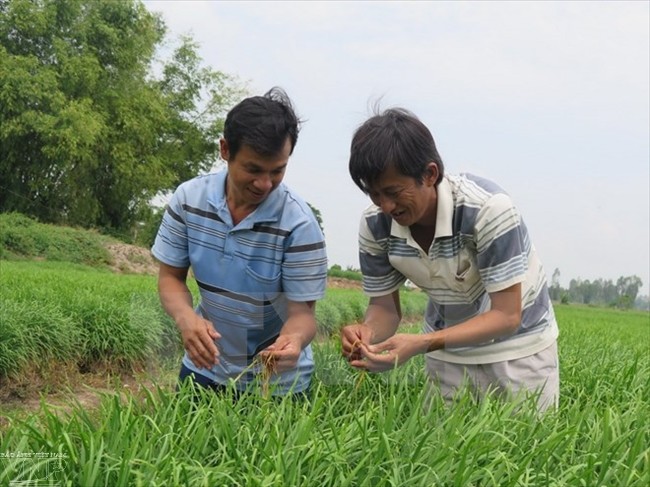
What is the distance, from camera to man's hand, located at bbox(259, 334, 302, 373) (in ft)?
6.89

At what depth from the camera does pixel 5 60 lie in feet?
66.4

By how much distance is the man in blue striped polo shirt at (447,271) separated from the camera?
205 cm

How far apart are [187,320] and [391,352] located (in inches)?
24.7

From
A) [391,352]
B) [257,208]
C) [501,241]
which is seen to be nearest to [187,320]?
[257,208]

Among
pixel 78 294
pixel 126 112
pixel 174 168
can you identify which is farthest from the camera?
pixel 174 168

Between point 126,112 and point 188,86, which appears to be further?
point 188,86

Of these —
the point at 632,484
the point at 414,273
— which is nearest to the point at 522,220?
the point at 414,273

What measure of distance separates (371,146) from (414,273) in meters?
0.51

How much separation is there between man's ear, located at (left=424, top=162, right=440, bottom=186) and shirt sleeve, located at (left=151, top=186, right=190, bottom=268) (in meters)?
0.81

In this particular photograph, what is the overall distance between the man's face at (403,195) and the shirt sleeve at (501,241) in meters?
0.16

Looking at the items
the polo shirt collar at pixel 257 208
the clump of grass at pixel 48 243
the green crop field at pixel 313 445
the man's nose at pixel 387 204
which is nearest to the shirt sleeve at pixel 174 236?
the polo shirt collar at pixel 257 208

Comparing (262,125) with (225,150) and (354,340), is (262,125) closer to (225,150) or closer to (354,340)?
(225,150)

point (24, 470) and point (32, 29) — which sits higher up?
point (32, 29)

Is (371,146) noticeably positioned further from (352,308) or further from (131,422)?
(352,308)
